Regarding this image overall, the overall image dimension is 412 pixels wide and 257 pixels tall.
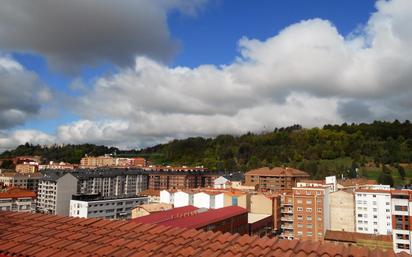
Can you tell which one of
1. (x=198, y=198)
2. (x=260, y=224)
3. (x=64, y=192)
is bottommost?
(x=260, y=224)

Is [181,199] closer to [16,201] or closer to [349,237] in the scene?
[349,237]

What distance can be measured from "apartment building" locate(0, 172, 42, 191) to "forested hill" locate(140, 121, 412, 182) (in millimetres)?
55394

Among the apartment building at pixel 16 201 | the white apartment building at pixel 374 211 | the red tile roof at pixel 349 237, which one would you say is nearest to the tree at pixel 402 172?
the white apartment building at pixel 374 211

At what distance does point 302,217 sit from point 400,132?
292ft

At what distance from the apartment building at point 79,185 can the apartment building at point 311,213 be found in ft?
101

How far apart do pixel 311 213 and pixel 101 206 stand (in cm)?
3132

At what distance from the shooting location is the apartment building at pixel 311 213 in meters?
47.7

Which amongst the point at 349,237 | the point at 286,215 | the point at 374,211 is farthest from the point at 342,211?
the point at 349,237

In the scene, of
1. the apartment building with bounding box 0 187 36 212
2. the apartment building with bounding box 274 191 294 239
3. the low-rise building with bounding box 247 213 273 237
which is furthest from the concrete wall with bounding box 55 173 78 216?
the apartment building with bounding box 274 191 294 239

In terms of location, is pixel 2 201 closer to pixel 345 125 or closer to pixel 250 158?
pixel 250 158

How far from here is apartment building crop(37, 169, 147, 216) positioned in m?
65.8

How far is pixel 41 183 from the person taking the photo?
227 feet

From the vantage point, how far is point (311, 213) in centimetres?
4828

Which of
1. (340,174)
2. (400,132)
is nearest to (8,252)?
(340,174)
